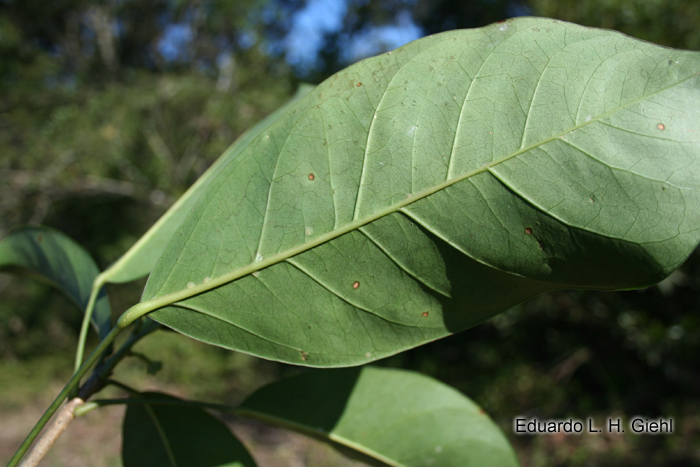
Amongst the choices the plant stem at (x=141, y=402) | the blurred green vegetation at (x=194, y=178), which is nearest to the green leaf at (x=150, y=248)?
the plant stem at (x=141, y=402)

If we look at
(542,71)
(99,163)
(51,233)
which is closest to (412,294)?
(542,71)

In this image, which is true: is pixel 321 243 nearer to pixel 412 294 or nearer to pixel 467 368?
pixel 412 294

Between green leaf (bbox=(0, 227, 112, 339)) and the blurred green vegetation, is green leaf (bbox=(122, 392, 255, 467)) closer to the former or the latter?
green leaf (bbox=(0, 227, 112, 339))

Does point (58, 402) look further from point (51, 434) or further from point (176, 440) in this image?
point (176, 440)

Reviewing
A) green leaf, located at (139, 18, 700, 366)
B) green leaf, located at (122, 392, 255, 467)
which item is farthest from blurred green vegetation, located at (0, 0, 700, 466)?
green leaf, located at (122, 392, 255, 467)

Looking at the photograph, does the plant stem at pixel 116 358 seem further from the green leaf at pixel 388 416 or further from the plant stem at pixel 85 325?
the green leaf at pixel 388 416
